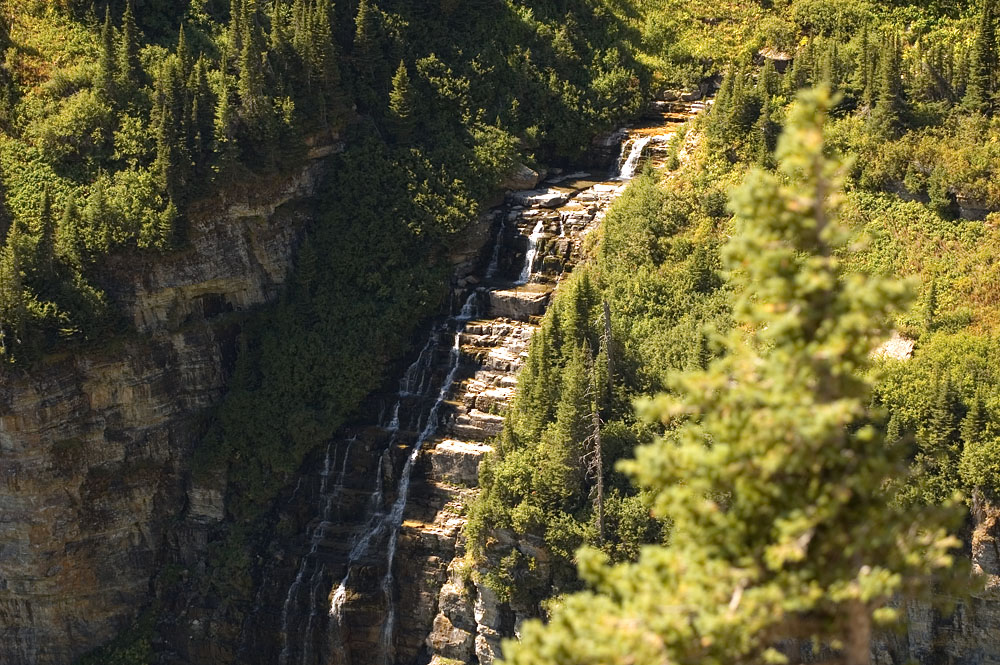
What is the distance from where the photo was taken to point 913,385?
113 feet

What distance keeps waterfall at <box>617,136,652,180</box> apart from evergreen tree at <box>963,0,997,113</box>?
14.8 metres

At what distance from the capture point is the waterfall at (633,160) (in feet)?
170

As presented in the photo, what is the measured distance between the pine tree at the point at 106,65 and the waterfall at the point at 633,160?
2343 centimetres

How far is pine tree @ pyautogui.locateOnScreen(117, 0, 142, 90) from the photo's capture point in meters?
46.7

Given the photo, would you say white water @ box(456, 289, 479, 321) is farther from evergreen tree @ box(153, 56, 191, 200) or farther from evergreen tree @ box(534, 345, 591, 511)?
evergreen tree @ box(153, 56, 191, 200)

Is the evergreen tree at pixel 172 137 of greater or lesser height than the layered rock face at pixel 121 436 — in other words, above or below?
above

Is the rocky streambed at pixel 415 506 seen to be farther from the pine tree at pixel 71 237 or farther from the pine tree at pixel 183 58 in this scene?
the pine tree at pixel 183 58

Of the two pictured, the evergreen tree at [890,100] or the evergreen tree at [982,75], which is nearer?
the evergreen tree at [982,75]

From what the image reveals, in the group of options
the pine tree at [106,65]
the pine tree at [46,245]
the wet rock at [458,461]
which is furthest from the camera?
the pine tree at [106,65]

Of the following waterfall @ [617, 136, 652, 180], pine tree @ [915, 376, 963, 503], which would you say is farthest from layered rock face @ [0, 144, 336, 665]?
pine tree @ [915, 376, 963, 503]

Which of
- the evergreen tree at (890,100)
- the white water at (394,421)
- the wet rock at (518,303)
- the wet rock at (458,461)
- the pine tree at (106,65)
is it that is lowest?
the wet rock at (458,461)

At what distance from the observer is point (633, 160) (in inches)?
2048

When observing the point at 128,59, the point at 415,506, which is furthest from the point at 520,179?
the point at 128,59

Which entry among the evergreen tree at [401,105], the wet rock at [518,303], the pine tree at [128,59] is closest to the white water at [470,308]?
the wet rock at [518,303]
